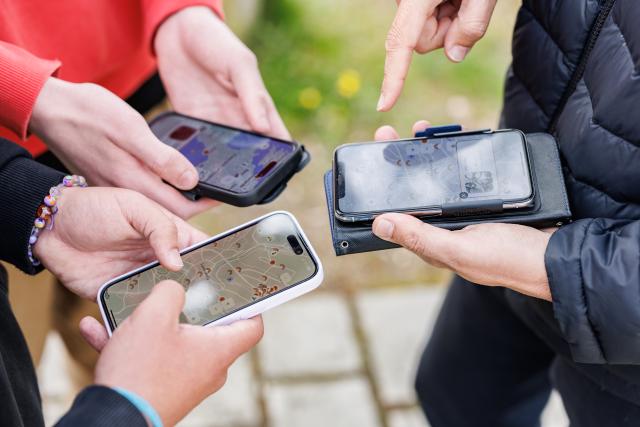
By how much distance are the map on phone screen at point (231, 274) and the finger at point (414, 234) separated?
17cm

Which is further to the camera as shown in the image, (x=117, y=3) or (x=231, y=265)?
(x=117, y=3)

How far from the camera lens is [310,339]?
210 centimetres

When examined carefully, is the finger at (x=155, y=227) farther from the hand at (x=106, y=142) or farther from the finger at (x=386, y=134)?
the finger at (x=386, y=134)

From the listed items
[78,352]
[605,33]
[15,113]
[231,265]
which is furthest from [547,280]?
[78,352]

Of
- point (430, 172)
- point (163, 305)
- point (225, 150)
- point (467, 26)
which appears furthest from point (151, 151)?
point (467, 26)

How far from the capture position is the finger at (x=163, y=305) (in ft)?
3.01

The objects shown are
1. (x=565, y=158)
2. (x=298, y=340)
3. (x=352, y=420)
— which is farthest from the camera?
(x=298, y=340)

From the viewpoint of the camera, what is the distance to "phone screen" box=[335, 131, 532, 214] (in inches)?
43.0

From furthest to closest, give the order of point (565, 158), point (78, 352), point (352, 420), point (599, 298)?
point (352, 420)
point (78, 352)
point (565, 158)
point (599, 298)

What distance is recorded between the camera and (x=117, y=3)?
1369 millimetres

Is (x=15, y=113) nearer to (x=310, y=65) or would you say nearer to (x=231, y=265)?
(x=231, y=265)

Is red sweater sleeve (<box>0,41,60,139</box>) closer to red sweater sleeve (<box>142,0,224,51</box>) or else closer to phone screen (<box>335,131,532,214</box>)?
red sweater sleeve (<box>142,0,224,51</box>)

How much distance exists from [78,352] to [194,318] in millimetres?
749

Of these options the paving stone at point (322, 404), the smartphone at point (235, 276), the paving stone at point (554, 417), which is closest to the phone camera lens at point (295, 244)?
the smartphone at point (235, 276)
